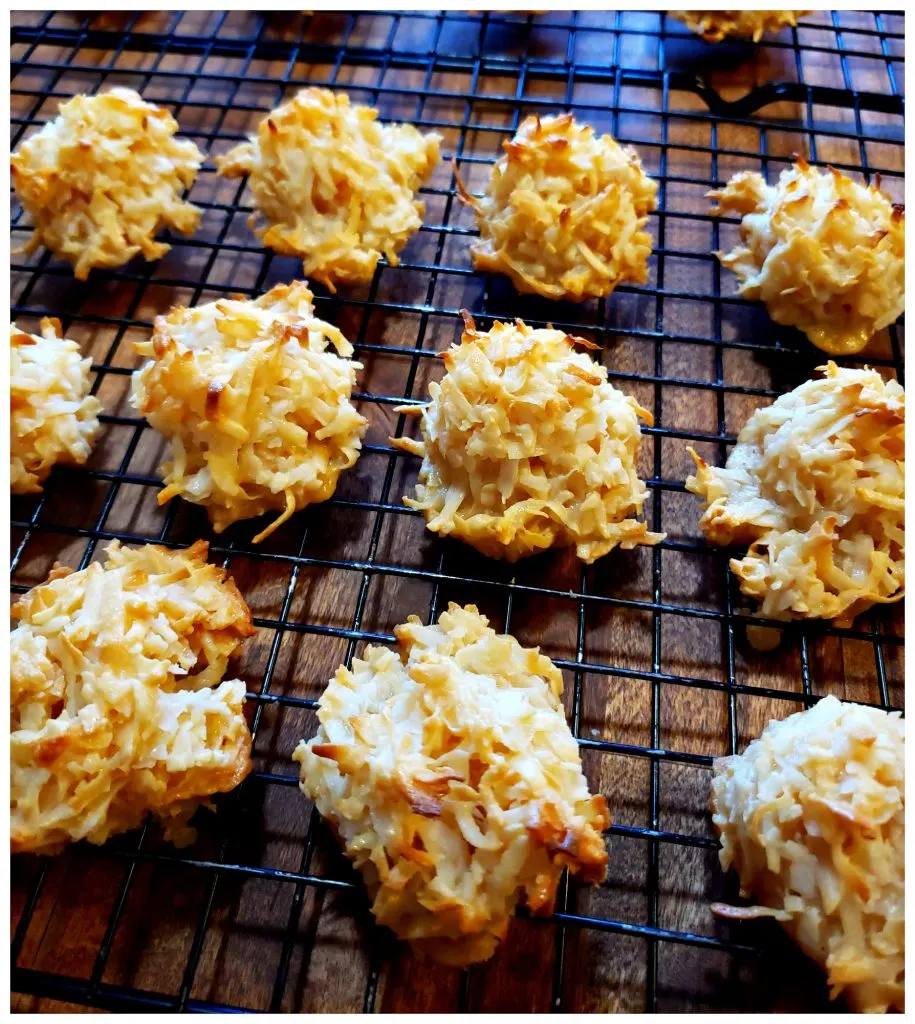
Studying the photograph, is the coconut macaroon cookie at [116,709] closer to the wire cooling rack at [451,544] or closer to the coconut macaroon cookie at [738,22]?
the wire cooling rack at [451,544]

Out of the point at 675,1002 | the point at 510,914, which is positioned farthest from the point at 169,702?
the point at 675,1002

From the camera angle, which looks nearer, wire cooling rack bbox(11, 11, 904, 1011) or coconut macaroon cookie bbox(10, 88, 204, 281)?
wire cooling rack bbox(11, 11, 904, 1011)

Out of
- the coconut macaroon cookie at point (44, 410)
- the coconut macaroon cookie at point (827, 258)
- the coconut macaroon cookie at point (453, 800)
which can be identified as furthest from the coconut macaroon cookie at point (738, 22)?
the coconut macaroon cookie at point (453, 800)

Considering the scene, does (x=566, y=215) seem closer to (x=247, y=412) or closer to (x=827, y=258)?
(x=827, y=258)

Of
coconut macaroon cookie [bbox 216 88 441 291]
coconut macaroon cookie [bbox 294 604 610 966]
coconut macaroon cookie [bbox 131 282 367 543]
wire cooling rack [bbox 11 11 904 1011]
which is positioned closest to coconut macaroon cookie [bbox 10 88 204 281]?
wire cooling rack [bbox 11 11 904 1011]

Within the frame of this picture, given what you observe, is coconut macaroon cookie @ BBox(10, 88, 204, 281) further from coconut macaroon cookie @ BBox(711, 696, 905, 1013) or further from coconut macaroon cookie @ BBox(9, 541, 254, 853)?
coconut macaroon cookie @ BBox(711, 696, 905, 1013)

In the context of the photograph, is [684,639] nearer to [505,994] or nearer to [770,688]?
[770,688]
